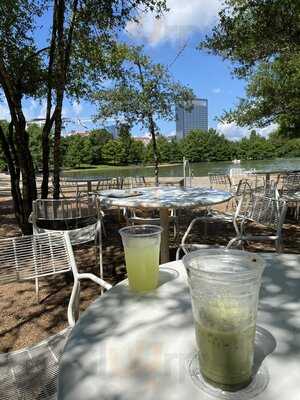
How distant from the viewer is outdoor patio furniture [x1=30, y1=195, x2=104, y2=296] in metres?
3.18

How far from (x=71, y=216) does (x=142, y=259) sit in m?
2.33

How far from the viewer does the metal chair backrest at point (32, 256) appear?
1.87 meters

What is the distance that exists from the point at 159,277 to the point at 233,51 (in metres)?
6.01

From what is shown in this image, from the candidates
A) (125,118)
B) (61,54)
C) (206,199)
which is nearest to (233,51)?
(61,54)

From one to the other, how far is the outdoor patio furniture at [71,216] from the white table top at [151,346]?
83.1 inches

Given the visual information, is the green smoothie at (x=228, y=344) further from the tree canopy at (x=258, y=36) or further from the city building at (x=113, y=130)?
the city building at (x=113, y=130)

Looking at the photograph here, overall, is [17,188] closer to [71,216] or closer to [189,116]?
[71,216]

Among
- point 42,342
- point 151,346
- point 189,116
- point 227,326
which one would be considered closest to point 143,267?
point 151,346

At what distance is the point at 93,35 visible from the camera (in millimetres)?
5062

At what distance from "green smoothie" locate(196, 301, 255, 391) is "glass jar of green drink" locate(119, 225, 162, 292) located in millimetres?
446

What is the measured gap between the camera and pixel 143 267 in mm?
1108

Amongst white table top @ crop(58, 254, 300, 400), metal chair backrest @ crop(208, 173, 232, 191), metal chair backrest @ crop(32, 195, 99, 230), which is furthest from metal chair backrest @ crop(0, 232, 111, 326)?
metal chair backrest @ crop(208, 173, 232, 191)

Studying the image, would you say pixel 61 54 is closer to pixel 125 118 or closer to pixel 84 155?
pixel 125 118

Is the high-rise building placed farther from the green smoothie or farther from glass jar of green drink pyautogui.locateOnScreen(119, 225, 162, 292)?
the green smoothie
